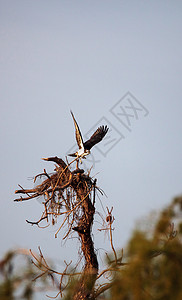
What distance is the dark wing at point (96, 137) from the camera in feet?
13.4

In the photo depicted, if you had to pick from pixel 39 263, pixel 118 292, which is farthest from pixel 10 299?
pixel 39 263

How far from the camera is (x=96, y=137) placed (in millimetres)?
4199

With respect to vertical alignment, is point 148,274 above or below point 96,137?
below

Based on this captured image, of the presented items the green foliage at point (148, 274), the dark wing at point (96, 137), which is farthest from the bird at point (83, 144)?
the green foliage at point (148, 274)

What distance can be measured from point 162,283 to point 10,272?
2.76ft

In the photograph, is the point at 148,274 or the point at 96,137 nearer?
the point at 148,274

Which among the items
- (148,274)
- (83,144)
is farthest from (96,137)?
(148,274)

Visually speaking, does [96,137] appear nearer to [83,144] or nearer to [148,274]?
[83,144]

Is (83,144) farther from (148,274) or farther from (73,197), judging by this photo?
(148,274)

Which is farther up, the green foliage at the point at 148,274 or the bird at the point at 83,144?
the bird at the point at 83,144

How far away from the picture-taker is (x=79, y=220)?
3.82 metres

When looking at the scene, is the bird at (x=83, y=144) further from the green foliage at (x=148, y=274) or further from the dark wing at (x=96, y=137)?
the green foliage at (x=148, y=274)

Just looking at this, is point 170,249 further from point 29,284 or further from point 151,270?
point 29,284

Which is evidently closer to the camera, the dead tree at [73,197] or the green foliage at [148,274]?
the green foliage at [148,274]
